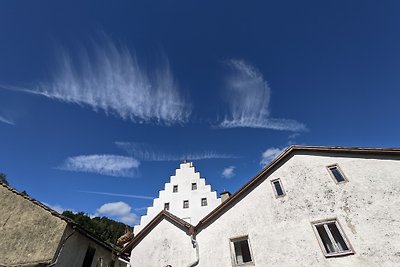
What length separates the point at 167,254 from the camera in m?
14.8

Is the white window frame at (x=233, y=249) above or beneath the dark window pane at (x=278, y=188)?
beneath

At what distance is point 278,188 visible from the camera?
14727 mm

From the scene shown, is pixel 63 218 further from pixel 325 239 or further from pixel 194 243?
pixel 325 239

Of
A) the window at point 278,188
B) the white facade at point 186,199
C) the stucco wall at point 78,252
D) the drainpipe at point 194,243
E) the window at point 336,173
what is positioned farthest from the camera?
Result: the white facade at point 186,199

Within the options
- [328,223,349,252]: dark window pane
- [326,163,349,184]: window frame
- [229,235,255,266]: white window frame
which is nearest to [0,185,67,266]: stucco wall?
[229,235,255,266]: white window frame

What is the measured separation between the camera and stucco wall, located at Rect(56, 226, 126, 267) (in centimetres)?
1396

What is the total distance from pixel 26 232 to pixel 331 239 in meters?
18.2

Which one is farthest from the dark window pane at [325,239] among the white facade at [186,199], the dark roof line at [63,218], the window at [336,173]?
the white facade at [186,199]

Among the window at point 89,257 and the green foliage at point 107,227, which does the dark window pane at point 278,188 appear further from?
the green foliage at point 107,227

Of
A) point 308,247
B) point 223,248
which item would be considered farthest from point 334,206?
point 223,248

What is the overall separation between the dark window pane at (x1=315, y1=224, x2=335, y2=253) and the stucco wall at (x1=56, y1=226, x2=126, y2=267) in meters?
14.9

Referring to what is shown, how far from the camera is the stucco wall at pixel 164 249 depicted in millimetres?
14370

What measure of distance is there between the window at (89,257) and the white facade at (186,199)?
11.7m

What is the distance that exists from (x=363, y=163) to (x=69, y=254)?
61.1 feet
